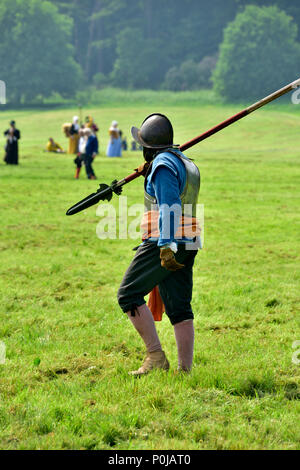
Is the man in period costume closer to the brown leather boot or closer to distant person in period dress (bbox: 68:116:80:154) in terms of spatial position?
the brown leather boot

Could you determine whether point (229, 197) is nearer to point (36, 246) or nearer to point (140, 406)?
point (36, 246)

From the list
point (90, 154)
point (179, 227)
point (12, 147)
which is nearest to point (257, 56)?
point (12, 147)

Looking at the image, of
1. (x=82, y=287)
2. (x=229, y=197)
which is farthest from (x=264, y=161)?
(x=82, y=287)

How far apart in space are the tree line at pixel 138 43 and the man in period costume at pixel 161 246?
77534 mm

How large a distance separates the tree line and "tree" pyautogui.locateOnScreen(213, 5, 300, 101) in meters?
0.14

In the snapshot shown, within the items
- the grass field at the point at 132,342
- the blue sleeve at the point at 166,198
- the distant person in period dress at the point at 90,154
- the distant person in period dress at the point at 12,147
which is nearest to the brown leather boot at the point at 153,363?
the grass field at the point at 132,342

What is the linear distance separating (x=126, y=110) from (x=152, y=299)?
2504 inches

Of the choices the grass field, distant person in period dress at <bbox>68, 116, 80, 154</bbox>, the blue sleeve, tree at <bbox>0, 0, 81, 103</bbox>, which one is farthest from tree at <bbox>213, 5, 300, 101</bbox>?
the blue sleeve

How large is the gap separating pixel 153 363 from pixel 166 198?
132 centimetres

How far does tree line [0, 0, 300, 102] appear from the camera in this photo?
8900 cm

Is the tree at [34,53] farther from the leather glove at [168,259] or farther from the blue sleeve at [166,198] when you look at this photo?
the leather glove at [168,259]

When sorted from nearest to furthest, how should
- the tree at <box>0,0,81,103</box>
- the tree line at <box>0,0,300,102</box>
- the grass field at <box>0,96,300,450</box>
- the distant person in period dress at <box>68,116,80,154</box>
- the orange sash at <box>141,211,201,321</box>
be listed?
the grass field at <box>0,96,300,450</box> < the orange sash at <box>141,211,201,321</box> < the distant person in period dress at <box>68,116,80,154</box> < the tree line at <box>0,0,300,102</box> < the tree at <box>0,0,81,103</box>

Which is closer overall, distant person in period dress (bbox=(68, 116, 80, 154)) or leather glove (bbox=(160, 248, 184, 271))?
leather glove (bbox=(160, 248, 184, 271))

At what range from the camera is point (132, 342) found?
5.80 m
